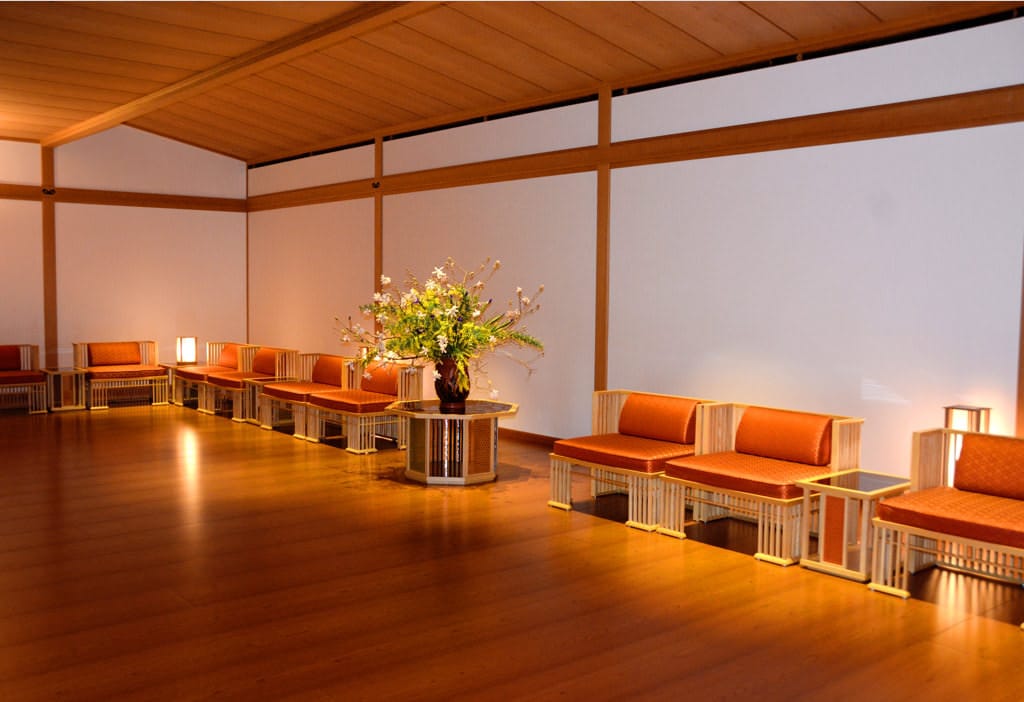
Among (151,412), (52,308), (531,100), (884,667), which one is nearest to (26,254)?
(52,308)

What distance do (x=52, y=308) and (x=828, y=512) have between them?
967 cm

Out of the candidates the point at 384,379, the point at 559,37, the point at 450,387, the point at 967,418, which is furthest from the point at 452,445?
the point at 967,418

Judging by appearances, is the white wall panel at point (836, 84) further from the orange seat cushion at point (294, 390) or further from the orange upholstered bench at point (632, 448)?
the orange seat cushion at point (294, 390)

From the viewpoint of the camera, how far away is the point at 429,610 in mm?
3973

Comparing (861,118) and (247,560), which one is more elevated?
(861,118)

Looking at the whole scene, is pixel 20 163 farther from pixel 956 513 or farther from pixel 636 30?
pixel 956 513

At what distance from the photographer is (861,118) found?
18.5ft

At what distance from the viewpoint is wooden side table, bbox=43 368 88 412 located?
10.0 m

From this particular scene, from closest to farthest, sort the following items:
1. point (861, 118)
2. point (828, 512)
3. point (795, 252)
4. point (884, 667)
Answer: point (884, 667), point (828, 512), point (861, 118), point (795, 252)


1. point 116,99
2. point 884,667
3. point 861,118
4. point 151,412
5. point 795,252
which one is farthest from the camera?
point 151,412

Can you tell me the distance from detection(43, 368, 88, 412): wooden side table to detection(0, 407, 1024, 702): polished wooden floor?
4.15 meters

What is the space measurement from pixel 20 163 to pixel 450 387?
720 cm

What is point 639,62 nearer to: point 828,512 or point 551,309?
point 551,309

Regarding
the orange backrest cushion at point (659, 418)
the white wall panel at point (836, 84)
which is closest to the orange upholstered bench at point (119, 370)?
the white wall panel at point (836, 84)
